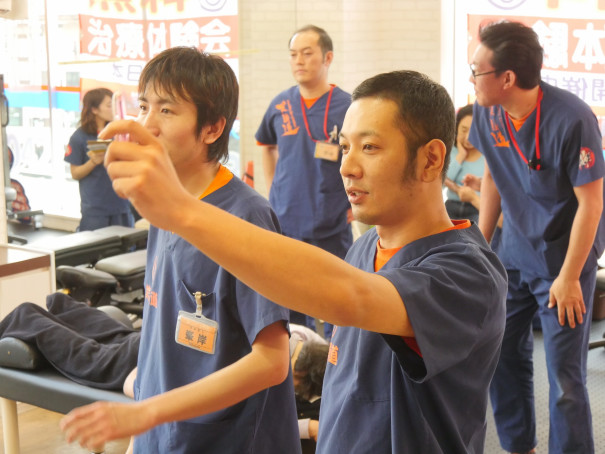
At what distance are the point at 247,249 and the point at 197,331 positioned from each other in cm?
66

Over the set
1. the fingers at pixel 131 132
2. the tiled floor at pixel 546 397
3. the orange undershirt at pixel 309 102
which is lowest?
the tiled floor at pixel 546 397

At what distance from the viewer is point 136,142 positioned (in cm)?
93

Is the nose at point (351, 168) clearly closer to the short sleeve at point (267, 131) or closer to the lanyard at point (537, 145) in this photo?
the lanyard at point (537, 145)

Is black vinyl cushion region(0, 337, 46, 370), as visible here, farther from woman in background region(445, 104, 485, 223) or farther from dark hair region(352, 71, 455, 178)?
woman in background region(445, 104, 485, 223)

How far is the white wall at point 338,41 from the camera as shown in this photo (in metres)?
6.05

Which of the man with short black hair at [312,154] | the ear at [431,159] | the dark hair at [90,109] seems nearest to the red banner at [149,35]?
the dark hair at [90,109]

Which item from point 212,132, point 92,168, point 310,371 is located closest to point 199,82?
point 212,132

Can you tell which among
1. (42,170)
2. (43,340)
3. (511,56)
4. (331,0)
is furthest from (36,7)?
(511,56)

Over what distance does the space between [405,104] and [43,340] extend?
77.9 inches

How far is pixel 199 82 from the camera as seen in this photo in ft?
5.28

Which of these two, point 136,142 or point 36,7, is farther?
point 36,7

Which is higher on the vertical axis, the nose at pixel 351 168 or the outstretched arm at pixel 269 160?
the nose at pixel 351 168

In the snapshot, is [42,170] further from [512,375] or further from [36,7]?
[512,375]

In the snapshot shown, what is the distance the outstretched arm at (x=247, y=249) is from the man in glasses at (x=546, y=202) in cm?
178
